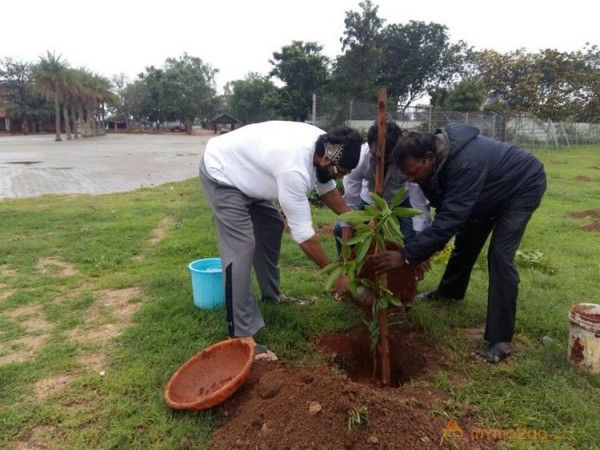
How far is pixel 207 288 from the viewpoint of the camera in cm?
365

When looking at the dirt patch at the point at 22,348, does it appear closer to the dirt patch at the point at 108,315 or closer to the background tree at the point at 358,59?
the dirt patch at the point at 108,315

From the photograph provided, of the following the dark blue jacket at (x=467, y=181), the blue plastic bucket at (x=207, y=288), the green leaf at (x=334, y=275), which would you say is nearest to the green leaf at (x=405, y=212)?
the dark blue jacket at (x=467, y=181)

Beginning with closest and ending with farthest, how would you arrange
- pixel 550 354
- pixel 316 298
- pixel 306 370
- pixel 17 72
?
pixel 306 370
pixel 550 354
pixel 316 298
pixel 17 72

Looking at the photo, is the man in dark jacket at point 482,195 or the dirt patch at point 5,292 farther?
the dirt patch at point 5,292

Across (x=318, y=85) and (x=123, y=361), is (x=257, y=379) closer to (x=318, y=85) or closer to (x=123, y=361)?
(x=123, y=361)

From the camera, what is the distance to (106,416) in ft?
8.11

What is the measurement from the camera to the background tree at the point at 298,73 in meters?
25.8

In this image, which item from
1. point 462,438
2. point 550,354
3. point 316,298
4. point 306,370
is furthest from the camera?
point 316,298

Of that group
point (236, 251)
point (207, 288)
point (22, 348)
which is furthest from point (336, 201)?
point (22, 348)

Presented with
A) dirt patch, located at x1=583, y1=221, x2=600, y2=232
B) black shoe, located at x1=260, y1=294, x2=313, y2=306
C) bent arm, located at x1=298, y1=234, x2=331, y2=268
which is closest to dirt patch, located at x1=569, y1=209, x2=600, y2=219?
dirt patch, located at x1=583, y1=221, x2=600, y2=232

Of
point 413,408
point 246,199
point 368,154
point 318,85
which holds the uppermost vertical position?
point 318,85

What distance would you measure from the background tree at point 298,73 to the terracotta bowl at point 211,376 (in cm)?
2359

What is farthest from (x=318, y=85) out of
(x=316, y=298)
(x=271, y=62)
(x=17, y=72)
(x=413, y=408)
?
(x=17, y=72)

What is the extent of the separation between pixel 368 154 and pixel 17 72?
60.5 meters
